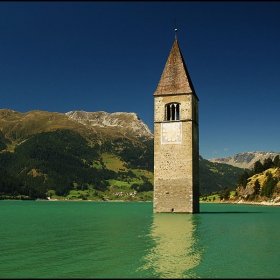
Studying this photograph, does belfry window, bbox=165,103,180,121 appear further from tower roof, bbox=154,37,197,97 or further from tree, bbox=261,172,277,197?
tree, bbox=261,172,277,197

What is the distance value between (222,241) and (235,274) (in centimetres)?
922

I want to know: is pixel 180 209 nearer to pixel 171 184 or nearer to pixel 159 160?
pixel 171 184

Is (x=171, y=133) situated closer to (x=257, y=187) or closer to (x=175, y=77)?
(x=175, y=77)

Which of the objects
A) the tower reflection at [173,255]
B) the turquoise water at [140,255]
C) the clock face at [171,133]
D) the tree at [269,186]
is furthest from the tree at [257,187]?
the tower reflection at [173,255]

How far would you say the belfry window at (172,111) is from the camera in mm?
48250

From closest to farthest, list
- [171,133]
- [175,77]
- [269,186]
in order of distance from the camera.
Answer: [171,133] → [175,77] → [269,186]

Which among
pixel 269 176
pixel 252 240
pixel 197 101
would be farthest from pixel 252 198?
pixel 252 240

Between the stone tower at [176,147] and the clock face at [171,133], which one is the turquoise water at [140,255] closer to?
the stone tower at [176,147]

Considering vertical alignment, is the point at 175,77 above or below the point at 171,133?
above

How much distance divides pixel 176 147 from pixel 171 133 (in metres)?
1.91

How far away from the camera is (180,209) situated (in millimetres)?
45938

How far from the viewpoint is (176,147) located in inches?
1842

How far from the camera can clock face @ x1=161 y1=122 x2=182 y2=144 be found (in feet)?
154

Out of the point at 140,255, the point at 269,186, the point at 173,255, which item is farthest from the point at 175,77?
the point at 269,186
